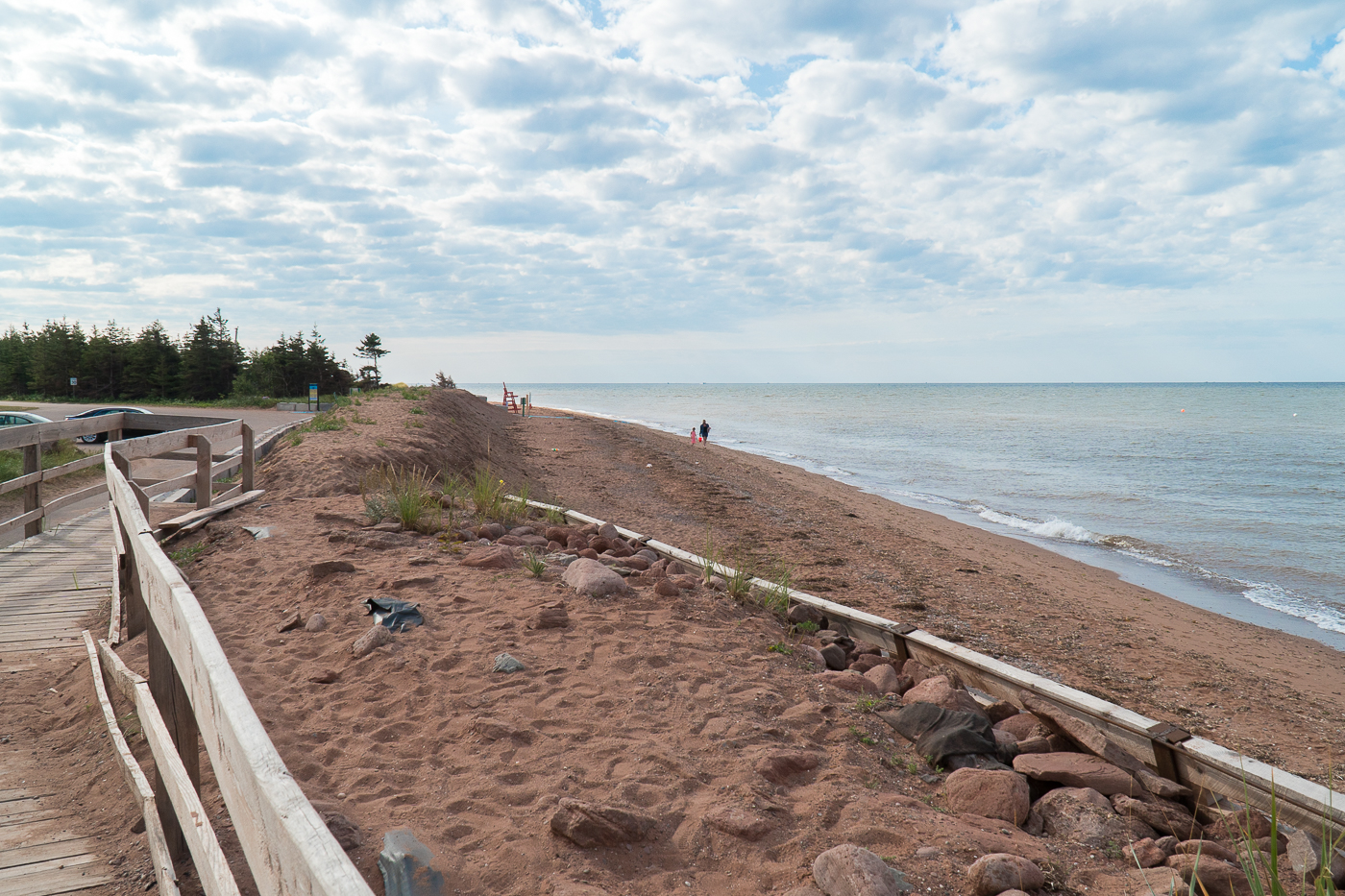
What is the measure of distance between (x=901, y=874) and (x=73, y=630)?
6.35m

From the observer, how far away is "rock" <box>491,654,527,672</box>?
4.28m

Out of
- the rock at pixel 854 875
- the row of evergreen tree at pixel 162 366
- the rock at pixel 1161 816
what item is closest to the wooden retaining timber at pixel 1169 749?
the rock at pixel 1161 816

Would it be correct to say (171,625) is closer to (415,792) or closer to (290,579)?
(415,792)

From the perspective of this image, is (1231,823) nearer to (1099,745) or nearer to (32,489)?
(1099,745)

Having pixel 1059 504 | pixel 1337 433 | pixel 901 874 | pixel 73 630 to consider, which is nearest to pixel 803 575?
pixel 901 874

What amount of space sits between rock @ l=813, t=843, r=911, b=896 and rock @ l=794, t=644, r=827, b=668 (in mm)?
2232

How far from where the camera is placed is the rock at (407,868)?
245 cm

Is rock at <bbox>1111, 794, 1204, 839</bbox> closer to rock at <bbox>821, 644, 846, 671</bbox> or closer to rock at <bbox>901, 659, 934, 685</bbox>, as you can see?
rock at <bbox>901, 659, 934, 685</bbox>

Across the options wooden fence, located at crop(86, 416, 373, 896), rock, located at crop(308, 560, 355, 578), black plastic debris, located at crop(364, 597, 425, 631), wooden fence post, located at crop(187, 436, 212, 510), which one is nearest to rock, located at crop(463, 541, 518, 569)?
rock, located at crop(308, 560, 355, 578)

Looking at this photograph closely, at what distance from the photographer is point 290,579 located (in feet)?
18.9

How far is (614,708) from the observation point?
3.94 meters

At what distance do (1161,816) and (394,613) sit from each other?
4519mm

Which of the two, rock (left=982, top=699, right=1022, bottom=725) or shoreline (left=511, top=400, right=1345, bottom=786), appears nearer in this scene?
rock (left=982, top=699, right=1022, bottom=725)

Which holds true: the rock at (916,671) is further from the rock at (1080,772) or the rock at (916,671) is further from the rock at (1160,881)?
the rock at (1160,881)
